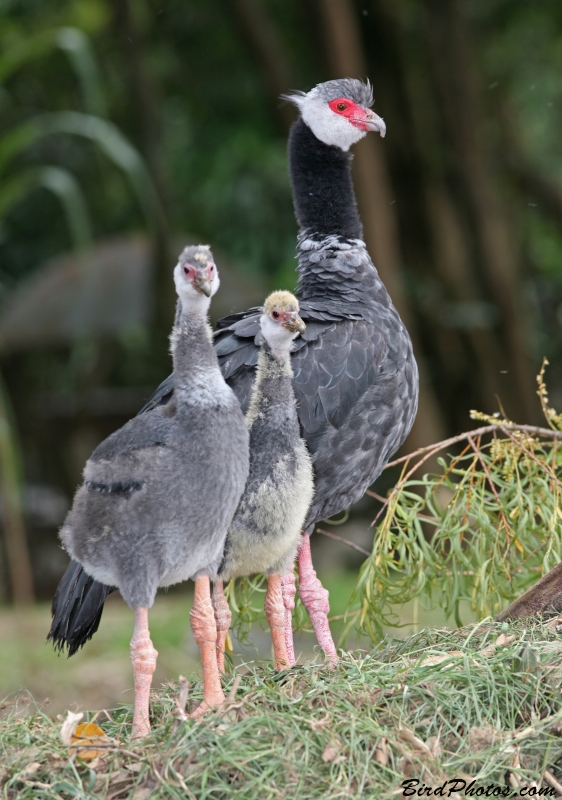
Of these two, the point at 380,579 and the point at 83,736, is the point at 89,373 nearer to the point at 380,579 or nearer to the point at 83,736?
the point at 380,579

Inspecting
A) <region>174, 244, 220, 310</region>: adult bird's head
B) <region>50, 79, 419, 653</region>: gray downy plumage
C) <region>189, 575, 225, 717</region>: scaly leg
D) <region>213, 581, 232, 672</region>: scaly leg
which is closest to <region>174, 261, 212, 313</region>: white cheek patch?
<region>174, 244, 220, 310</region>: adult bird's head

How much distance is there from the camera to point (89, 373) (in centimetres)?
920

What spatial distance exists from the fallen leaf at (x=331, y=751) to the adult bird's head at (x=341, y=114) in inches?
81.0

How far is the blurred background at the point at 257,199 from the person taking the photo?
7039 millimetres

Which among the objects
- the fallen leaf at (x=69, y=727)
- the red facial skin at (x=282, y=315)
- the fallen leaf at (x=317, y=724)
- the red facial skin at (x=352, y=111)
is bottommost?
the fallen leaf at (x=317, y=724)

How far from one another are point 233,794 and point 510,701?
2.04 ft

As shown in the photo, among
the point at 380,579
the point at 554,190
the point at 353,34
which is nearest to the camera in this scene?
the point at 380,579

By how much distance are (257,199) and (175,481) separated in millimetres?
6402

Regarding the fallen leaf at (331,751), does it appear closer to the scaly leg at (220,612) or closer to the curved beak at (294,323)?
the scaly leg at (220,612)

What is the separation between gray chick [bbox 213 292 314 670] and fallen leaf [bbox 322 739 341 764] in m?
0.59

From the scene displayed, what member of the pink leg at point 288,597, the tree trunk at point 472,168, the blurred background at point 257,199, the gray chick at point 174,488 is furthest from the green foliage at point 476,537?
the tree trunk at point 472,168

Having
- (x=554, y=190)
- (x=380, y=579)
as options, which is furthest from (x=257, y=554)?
(x=554, y=190)

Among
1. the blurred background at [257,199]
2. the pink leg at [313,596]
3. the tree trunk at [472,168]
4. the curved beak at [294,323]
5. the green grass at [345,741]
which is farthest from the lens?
the tree trunk at [472,168]

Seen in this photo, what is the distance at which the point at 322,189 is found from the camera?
3326 mm
